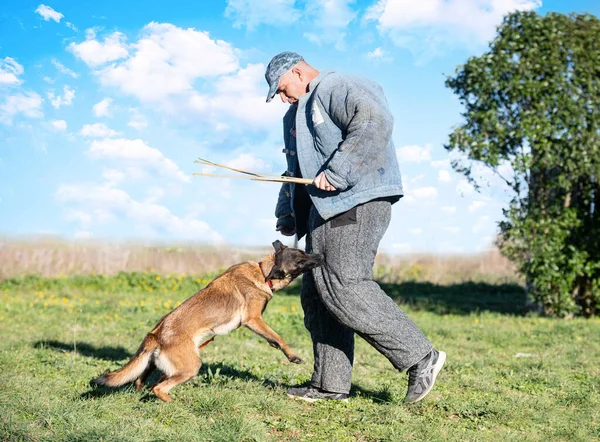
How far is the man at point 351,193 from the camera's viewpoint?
3.87m

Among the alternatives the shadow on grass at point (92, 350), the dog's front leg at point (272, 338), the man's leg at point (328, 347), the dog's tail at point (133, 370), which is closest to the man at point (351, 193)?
the man's leg at point (328, 347)

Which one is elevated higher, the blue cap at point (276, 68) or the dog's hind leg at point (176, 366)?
the blue cap at point (276, 68)

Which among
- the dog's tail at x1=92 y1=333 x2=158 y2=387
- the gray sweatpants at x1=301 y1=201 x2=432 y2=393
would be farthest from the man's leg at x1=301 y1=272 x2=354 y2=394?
the dog's tail at x1=92 y1=333 x2=158 y2=387

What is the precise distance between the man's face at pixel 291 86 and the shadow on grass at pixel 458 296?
26.1ft

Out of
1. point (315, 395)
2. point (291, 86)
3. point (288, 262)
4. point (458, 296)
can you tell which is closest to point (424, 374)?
point (315, 395)

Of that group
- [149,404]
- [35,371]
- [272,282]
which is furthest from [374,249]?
[35,371]

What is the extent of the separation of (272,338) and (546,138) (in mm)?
7353

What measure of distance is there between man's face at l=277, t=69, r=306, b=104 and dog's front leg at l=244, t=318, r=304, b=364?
1.57 meters

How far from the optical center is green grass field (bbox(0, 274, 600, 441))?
3.69m

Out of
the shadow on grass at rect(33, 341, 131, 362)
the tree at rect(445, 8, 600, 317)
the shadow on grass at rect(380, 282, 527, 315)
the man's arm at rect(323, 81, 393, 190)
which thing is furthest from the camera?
the shadow on grass at rect(380, 282, 527, 315)

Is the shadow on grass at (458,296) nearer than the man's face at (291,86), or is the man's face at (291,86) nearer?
the man's face at (291,86)

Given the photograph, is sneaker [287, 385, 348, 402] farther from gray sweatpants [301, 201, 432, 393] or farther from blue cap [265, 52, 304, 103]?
blue cap [265, 52, 304, 103]

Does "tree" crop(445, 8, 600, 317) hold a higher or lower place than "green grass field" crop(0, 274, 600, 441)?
higher

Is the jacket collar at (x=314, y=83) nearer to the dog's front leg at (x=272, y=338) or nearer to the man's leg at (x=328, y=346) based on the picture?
the man's leg at (x=328, y=346)
